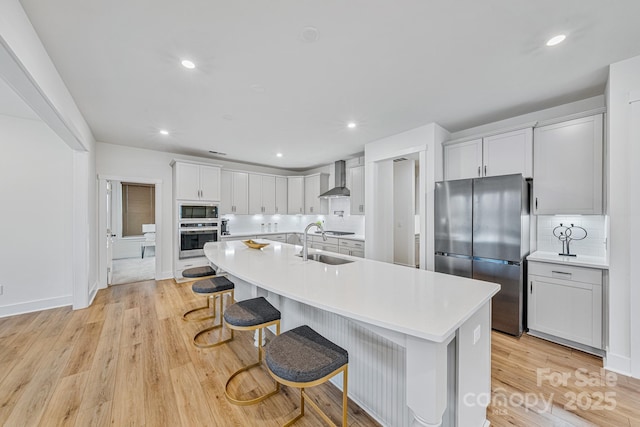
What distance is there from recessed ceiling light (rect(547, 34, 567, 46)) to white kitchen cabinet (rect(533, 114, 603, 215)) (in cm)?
118

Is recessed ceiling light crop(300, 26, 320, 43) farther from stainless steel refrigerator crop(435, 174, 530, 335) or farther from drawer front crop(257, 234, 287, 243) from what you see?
drawer front crop(257, 234, 287, 243)

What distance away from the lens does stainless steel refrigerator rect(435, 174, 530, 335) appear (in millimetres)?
2658

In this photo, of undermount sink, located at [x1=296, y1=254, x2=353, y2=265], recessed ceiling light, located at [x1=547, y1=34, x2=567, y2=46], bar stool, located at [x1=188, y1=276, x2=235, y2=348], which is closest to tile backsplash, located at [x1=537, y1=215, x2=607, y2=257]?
recessed ceiling light, located at [x1=547, y1=34, x2=567, y2=46]

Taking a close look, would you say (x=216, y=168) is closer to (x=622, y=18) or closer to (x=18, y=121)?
(x=18, y=121)

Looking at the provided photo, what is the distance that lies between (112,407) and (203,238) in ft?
11.4

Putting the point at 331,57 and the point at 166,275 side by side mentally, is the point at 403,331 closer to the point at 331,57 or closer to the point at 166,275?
the point at 331,57

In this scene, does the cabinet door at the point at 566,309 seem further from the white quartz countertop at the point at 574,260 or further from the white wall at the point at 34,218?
the white wall at the point at 34,218

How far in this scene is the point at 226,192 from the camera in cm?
554

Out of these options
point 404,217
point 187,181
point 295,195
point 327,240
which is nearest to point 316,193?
point 295,195

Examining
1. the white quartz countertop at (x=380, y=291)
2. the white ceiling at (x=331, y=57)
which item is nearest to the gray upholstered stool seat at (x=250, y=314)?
the white quartz countertop at (x=380, y=291)

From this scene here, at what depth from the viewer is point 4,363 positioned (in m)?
2.20

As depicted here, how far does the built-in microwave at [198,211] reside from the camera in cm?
471

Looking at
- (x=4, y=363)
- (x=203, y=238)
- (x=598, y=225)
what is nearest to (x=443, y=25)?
(x=598, y=225)

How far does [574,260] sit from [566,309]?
505 mm
